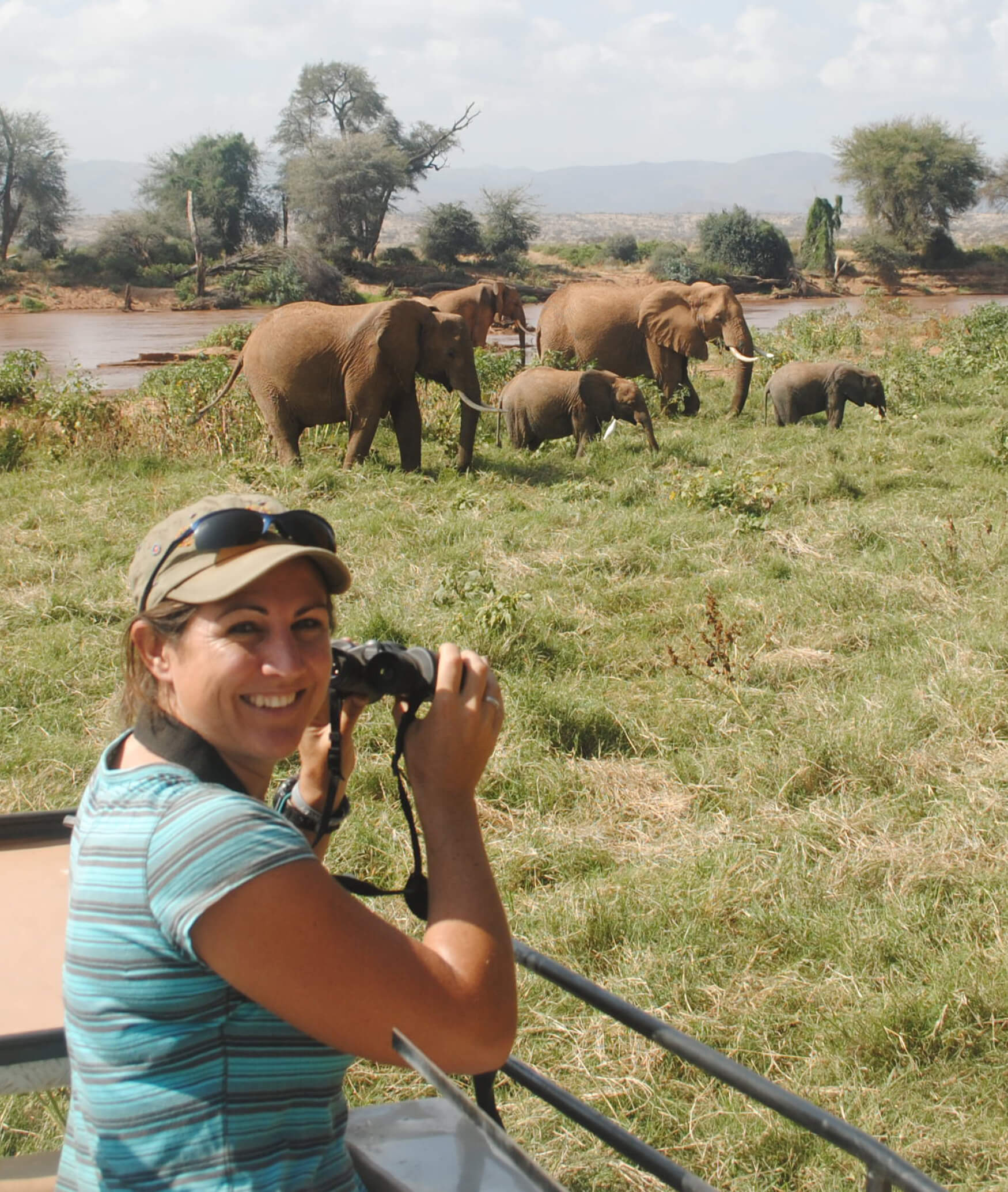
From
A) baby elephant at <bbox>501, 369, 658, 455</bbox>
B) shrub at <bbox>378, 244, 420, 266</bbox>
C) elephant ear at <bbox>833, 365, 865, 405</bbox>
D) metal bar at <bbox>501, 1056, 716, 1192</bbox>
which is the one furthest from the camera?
shrub at <bbox>378, 244, 420, 266</bbox>

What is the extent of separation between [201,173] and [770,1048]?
53990 millimetres

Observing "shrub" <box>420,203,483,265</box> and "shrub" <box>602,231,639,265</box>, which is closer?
"shrub" <box>420,203,483,265</box>

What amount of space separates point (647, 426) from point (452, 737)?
405 inches

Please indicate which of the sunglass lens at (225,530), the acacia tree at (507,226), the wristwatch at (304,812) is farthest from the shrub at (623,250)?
the sunglass lens at (225,530)

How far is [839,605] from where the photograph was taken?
652 centimetres

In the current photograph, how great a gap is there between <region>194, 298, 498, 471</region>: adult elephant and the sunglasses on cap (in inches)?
347

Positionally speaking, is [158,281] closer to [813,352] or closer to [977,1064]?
[813,352]

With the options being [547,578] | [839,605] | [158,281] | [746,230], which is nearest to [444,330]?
[547,578]

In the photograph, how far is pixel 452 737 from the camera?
5.26ft

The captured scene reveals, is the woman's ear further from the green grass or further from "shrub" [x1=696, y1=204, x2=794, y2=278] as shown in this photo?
"shrub" [x1=696, y1=204, x2=794, y2=278]

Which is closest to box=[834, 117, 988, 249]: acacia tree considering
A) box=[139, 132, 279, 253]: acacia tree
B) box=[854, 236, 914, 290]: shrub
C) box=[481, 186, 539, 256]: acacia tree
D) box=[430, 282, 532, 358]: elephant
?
box=[854, 236, 914, 290]: shrub

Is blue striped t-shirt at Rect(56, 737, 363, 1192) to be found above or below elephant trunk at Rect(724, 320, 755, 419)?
below

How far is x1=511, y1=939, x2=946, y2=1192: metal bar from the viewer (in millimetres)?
1379

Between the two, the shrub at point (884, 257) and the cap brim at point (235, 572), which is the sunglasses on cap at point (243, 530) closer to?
the cap brim at point (235, 572)
